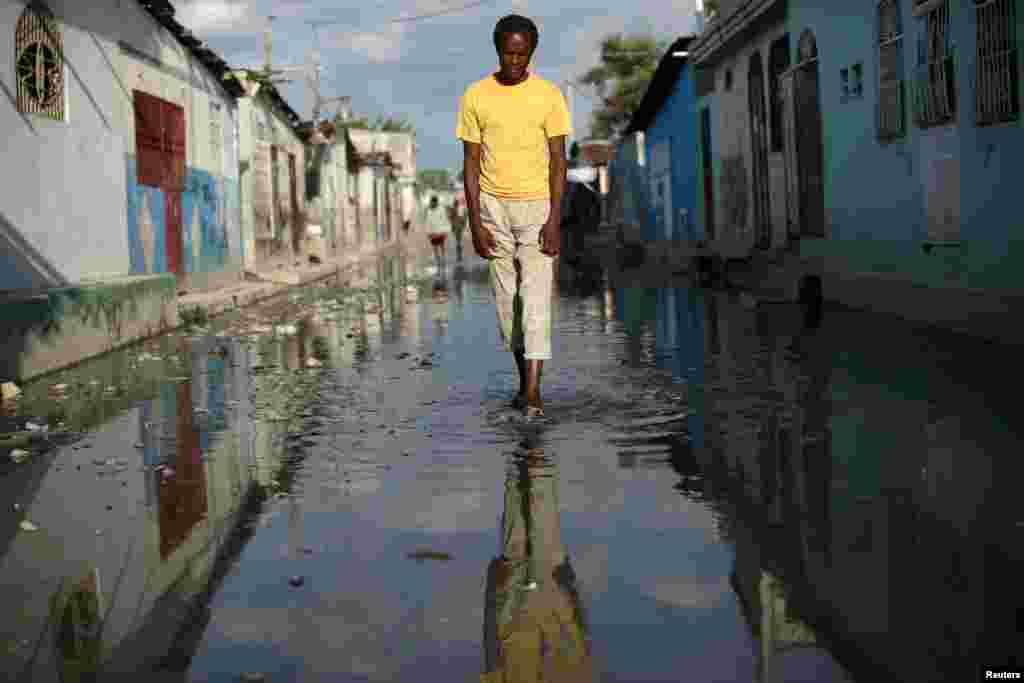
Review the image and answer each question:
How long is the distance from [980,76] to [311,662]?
1001 cm

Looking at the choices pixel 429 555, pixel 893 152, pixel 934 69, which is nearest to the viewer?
pixel 429 555

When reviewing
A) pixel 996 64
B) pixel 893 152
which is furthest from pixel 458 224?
pixel 996 64

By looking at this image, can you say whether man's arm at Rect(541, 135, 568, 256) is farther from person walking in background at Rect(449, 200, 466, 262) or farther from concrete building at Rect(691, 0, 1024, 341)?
person walking in background at Rect(449, 200, 466, 262)

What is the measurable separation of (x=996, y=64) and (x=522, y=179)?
5.75 meters

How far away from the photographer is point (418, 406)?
7863 millimetres

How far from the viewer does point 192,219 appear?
23.2 metres

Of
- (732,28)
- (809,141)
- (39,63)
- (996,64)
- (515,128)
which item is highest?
(732,28)

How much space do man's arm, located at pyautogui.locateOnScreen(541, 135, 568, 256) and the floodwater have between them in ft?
3.05

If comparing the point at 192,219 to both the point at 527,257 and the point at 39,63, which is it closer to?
the point at 39,63

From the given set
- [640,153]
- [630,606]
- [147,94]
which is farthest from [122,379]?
[640,153]

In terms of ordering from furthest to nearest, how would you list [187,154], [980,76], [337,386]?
[187,154] → [980,76] → [337,386]

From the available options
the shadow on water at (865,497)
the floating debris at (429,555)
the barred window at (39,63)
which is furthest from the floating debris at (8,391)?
the floating debris at (429,555)

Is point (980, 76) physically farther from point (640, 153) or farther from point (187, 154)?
point (640, 153)

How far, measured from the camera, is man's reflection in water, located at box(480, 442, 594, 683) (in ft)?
A: 10.3
